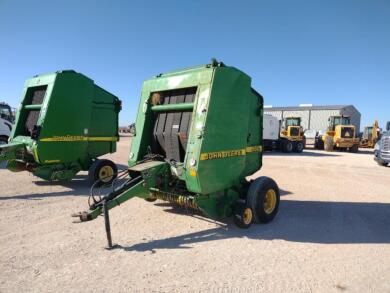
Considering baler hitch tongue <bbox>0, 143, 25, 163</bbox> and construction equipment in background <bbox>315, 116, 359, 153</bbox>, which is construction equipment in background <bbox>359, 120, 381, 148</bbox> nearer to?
construction equipment in background <bbox>315, 116, 359, 153</bbox>

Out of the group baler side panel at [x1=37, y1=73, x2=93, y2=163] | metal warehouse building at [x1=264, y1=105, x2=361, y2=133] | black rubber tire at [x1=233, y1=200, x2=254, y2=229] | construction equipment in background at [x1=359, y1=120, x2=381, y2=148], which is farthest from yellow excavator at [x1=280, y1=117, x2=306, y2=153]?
metal warehouse building at [x1=264, y1=105, x2=361, y2=133]

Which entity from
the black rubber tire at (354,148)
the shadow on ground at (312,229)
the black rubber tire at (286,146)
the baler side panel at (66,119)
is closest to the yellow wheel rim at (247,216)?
the shadow on ground at (312,229)

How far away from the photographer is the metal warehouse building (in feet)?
166

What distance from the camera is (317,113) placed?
51.6 m

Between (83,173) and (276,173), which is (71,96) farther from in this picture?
(276,173)

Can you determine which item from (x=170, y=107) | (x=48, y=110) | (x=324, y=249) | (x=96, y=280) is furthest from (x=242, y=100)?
(x=48, y=110)

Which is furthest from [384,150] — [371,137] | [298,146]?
[371,137]

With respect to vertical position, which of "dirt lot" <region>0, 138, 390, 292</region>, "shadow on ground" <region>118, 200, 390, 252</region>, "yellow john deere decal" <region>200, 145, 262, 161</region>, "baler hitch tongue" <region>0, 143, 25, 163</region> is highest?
"yellow john deere decal" <region>200, 145, 262, 161</region>

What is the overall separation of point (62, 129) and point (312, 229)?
5977 millimetres

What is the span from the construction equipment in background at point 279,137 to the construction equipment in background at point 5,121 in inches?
599

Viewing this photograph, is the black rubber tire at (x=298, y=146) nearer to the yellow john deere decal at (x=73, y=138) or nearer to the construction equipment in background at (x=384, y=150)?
the construction equipment in background at (x=384, y=150)

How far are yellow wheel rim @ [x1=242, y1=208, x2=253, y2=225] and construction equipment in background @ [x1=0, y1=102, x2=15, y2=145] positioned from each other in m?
14.3

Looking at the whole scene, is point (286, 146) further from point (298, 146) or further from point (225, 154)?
point (225, 154)

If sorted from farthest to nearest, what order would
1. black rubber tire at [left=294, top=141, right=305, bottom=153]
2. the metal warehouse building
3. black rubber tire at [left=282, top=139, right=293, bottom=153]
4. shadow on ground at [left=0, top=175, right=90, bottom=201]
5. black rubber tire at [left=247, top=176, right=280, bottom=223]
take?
1. the metal warehouse building
2. black rubber tire at [left=294, top=141, right=305, bottom=153]
3. black rubber tire at [left=282, top=139, right=293, bottom=153]
4. shadow on ground at [left=0, top=175, right=90, bottom=201]
5. black rubber tire at [left=247, top=176, right=280, bottom=223]
